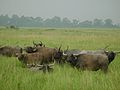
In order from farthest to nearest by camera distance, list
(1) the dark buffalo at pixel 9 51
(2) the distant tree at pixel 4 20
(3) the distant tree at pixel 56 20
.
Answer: (3) the distant tree at pixel 56 20 < (2) the distant tree at pixel 4 20 < (1) the dark buffalo at pixel 9 51

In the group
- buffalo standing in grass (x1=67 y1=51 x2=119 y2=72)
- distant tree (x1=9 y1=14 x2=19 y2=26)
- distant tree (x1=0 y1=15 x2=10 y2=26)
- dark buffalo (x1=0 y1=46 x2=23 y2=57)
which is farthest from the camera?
distant tree (x1=9 y1=14 x2=19 y2=26)

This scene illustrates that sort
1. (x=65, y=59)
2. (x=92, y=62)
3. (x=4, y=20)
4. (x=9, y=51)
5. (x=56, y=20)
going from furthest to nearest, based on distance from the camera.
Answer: (x=56, y=20)
(x=4, y=20)
(x=9, y=51)
(x=65, y=59)
(x=92, y=62)

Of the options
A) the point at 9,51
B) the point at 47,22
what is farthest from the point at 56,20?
the point at 9,51

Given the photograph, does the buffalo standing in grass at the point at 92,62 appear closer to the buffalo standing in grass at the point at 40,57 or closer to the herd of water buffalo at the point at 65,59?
the herd of water buffalo at the point at 65,59

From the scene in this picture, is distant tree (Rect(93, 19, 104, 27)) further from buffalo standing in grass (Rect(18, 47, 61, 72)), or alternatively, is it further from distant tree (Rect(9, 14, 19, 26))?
buffalo standing in grass (Rect(18, 47, 61, 72))

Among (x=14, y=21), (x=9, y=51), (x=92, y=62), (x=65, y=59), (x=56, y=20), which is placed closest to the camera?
(x=92, y=62)

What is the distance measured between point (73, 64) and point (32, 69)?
69.9 inches

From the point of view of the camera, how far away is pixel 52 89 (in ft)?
19.1

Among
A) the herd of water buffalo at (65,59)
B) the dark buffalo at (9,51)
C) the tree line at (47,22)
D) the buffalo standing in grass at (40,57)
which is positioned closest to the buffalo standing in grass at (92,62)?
the herd of water buffalo at (65,59)

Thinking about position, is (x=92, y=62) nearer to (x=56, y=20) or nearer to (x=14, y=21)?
(x=14, y=21)

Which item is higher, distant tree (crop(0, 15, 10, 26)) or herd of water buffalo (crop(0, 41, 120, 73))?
herd of water buffalo (crop(0, 41, 120, 73))

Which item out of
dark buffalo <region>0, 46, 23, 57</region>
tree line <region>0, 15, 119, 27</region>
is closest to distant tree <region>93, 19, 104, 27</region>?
tree line <region>0, 15, 119, 27</region>

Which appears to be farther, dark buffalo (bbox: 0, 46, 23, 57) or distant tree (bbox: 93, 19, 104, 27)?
distant tree (bbox: 93, 19, 104, 27)

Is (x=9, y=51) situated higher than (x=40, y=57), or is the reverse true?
(x=40, y=57)
